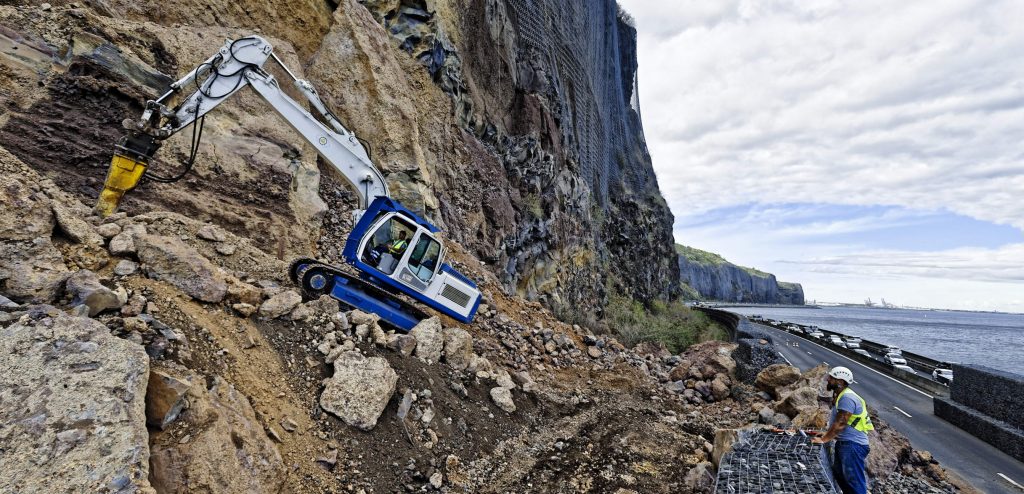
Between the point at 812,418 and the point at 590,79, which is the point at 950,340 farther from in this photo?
the point at 812,418

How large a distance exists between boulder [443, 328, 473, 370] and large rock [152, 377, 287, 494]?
3025 mm

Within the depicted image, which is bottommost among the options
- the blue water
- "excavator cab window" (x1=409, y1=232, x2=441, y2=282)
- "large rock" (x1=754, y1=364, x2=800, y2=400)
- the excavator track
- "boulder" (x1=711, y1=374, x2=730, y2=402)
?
the excavator track

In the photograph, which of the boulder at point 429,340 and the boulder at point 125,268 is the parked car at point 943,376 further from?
the boulder at point 125,268

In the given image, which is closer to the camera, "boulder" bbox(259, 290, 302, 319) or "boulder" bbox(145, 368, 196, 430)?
"boulder" bbox(145, 368, 196, 430)

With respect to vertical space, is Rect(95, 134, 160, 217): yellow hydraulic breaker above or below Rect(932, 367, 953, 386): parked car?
below

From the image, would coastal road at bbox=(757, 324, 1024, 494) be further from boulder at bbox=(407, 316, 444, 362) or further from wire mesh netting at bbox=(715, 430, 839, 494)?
boulder at bbox=(407, 316, 444, 362)

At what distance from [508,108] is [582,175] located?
10.5 m

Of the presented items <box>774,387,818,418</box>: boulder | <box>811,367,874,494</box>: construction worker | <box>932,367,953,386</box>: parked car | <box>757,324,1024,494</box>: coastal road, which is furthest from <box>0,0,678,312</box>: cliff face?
<box>932,367,953,386</box>: parked car

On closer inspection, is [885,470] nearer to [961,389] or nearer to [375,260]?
[375,260]

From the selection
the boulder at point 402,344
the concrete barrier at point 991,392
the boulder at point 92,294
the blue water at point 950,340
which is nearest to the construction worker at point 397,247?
the boulder at point 402,344

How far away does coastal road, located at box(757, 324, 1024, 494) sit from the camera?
8.10 m

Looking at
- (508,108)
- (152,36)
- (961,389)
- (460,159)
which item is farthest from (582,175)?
(152,36)

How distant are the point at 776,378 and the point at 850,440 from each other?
208 inches

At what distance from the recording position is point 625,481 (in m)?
5.68
